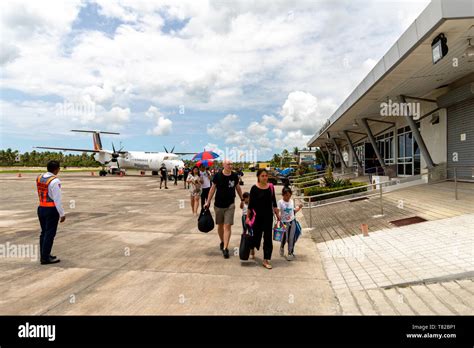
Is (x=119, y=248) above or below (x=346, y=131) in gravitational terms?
below

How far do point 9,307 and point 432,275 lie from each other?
17.8 feet

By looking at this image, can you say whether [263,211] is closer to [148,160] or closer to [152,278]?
[152,278]

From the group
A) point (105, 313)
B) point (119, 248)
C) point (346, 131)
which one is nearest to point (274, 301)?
point (105, 313)

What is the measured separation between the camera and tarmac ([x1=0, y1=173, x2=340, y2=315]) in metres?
3.73

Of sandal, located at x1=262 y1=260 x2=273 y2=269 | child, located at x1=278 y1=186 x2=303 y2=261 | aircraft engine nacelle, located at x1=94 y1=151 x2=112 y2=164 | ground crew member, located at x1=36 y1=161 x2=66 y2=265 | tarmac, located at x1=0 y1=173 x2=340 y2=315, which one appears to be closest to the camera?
tarmac, located at x1=0 y1=173 x2=340 y2=315

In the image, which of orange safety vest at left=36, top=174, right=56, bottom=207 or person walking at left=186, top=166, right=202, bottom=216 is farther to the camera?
person walking at left=186, top=166, right=202, bottom=216

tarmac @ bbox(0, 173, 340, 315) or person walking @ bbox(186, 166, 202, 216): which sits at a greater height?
person walking @ bbox(186, 166, 202, 216)

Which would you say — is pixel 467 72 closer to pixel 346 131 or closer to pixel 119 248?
pixel 119 248

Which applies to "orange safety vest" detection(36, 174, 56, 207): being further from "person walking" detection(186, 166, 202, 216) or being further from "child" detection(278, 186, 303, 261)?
"person walking" detection(186, 166, 202, 216)

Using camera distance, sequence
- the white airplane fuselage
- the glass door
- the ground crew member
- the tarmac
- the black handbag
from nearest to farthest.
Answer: the tarmac < the ground crew member < the black handbag < the glass door < the white airplane fuselage

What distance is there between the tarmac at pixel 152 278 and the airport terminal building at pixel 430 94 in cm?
532

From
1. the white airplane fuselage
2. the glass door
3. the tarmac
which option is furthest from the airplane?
the tarmac
